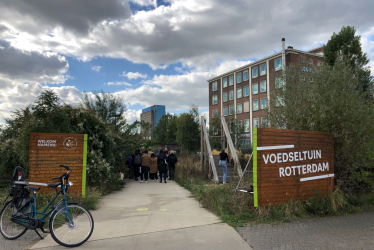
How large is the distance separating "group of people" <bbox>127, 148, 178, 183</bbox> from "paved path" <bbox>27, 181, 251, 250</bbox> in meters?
4.66

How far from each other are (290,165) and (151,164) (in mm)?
8243

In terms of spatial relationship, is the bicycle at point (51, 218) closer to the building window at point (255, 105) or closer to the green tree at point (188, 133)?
the green tree at point (188, 133)

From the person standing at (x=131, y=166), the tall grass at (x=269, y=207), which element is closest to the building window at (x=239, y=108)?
the person standing at (x=131, y=166)

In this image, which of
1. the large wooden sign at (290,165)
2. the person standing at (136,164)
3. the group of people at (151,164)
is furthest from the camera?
the person standing at (136,164)

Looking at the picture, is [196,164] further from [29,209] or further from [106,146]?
[29,209]

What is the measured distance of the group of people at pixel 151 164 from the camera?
44.8ft

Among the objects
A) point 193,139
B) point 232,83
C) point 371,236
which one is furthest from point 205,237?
point 232,83

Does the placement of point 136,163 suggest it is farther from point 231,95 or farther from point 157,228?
point 231,95

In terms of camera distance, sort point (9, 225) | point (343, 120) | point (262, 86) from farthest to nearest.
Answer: point (262, 86), point (343, 120), point (9, 225)

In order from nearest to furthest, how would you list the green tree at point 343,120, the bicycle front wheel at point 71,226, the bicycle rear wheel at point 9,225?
the bicycle front wheel at point 71,226, the bicycle rear wheel at point 9,225, the green tree at point 343,120

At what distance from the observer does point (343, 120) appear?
8.06 m

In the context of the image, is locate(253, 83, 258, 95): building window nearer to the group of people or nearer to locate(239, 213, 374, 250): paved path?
the group of people

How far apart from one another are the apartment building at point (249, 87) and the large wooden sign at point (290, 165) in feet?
117

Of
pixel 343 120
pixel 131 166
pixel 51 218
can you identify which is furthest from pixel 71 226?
pixel 131 166
